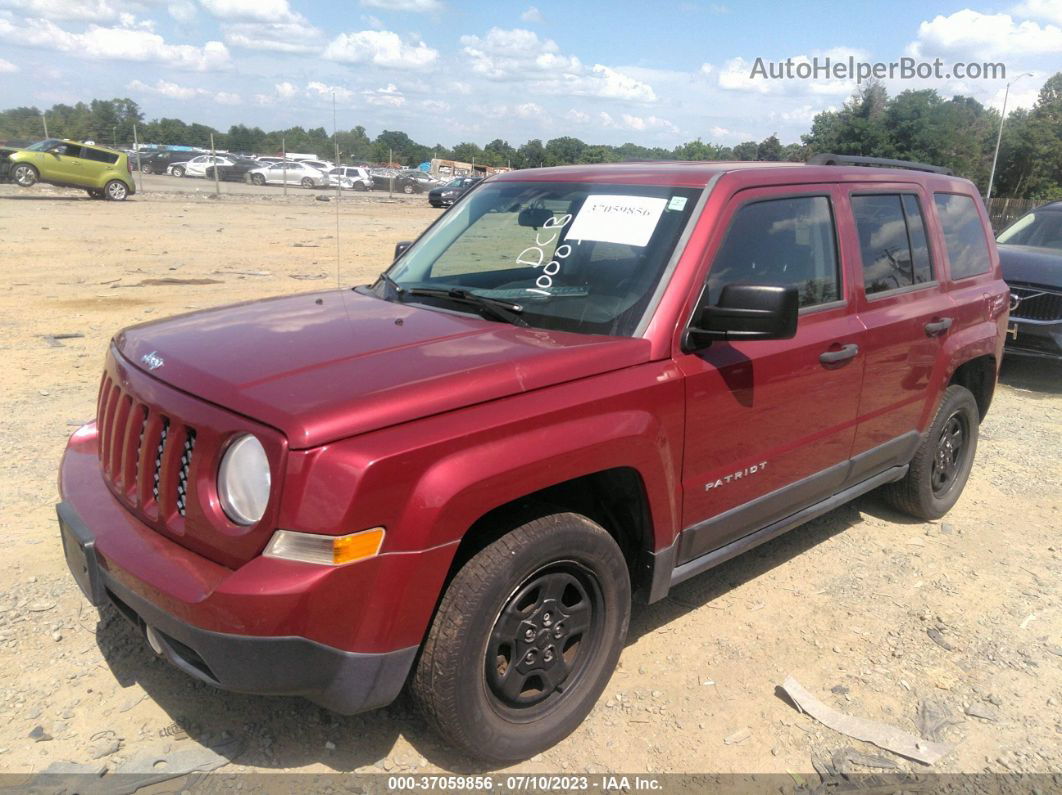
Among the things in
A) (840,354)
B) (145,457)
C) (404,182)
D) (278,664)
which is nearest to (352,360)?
(145,457)

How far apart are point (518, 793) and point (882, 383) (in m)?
2.55

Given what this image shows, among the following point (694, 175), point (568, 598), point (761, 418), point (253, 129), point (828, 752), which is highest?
point (253, 129)

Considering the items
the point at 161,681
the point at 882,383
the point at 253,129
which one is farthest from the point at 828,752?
the point at 253,129

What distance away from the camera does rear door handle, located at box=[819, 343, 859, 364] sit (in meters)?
3.51

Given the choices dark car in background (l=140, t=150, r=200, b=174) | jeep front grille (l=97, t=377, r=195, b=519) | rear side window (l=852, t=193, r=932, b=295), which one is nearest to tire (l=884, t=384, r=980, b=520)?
rear side window (l=852, t=193, r=932, b=295)

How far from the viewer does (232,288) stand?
36.3ft

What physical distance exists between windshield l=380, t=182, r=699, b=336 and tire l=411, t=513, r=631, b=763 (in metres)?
0.84

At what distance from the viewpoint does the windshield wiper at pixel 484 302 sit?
3.09 meters

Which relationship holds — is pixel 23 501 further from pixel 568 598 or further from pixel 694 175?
pixel 694 175

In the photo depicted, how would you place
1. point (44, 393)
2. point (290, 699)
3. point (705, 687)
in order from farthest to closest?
point (44, 393) < point (705, 687) < point (290, 699)

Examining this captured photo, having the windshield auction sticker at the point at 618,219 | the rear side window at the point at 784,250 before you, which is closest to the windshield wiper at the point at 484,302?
the windshield auction sticker at the point at 618,219

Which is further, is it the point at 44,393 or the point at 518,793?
the point at 44,393

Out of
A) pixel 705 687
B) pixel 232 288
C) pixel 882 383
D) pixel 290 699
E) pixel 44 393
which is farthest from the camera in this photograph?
pixel 232 288

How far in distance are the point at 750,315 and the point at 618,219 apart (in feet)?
2.47
